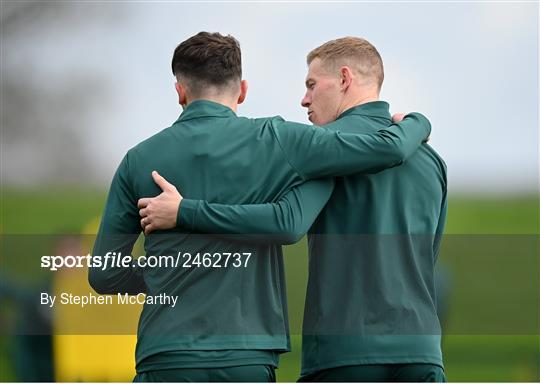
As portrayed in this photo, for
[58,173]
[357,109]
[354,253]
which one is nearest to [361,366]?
[354,253]

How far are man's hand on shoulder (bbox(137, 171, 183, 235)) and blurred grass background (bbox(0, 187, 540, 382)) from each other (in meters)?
6.32

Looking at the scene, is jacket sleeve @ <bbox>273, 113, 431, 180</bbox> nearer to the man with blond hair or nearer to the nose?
the man with blond hair

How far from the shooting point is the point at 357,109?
11.8 ft

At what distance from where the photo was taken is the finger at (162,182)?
3.29 m

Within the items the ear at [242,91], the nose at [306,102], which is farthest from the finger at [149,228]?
the nose at [306,102]

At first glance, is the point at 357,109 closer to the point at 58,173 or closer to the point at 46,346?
the point at 46,346

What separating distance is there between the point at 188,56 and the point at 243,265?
0.78 metres

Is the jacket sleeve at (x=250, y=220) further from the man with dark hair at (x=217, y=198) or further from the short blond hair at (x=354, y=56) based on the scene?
the short blond hair at (x=354, y=56)

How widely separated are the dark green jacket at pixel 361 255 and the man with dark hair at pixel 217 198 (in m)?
0.07

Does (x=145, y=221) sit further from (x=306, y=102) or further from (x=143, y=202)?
(x=306, y=102)

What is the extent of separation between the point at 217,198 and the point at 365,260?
1.83 feet

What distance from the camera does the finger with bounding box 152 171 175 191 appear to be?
3288 millimetres

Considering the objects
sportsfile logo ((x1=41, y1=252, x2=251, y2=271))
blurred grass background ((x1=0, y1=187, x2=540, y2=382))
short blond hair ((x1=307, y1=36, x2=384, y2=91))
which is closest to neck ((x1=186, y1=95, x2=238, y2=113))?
short blond hair ((x1=307, y1=36, x2=384, y2=91))

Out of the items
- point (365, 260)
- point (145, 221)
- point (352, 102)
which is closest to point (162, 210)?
point (145, 221)
